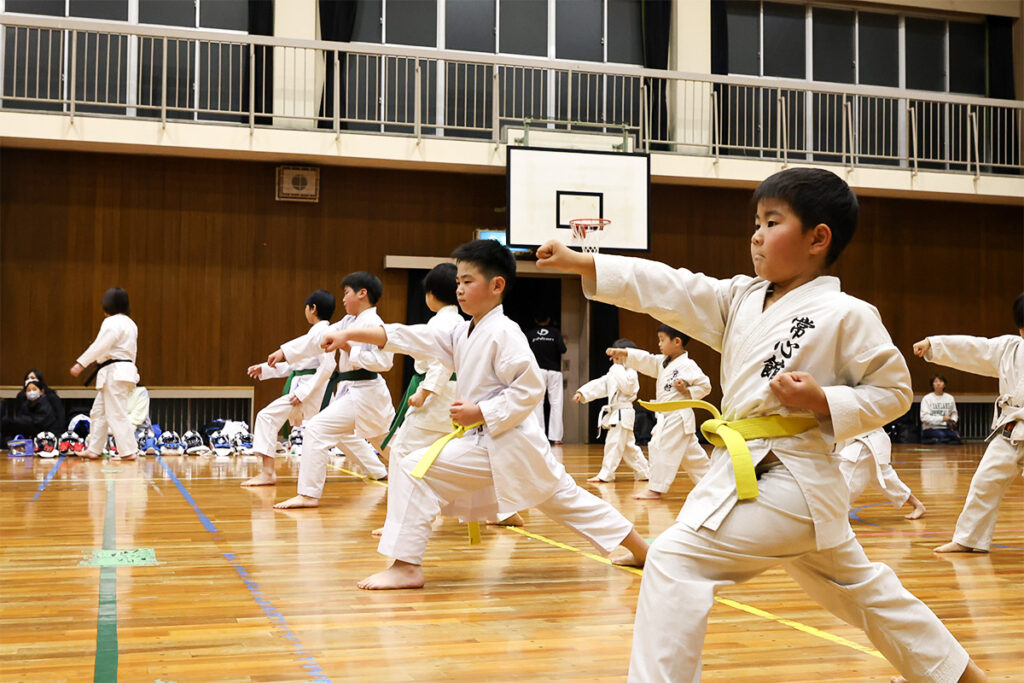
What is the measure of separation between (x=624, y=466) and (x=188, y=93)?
6388 millimetres

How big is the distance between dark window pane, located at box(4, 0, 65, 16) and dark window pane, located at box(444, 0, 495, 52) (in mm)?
4329

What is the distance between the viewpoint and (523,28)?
12297mm

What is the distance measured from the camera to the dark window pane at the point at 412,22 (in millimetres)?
11883

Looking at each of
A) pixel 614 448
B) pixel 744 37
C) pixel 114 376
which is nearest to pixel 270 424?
pixel 114 376

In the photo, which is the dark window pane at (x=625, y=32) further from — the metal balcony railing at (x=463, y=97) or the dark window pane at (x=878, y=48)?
the dark window pane at (x=878, y=48)

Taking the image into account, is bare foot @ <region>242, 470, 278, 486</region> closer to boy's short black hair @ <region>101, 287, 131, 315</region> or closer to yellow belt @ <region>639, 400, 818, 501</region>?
boy's short black hair @ <region>101, 287, 131, 315</region>

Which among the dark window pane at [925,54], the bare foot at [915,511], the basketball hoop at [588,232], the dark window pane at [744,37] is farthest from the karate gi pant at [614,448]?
the dark window pane at [925,54]

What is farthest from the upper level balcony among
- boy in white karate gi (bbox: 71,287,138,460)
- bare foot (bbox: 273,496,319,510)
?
bare foot (bbox: 273,496,319,510)

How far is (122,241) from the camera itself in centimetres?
1109

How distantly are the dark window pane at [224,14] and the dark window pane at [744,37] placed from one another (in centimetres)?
610

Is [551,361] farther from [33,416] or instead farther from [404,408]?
[404,408]

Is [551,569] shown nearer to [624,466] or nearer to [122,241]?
[624,466]

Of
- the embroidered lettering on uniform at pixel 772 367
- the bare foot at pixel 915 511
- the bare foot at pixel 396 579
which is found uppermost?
the embroidered lettering on uniform at pixel 772 367

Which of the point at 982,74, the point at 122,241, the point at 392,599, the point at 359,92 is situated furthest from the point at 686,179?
the point at 392,599
